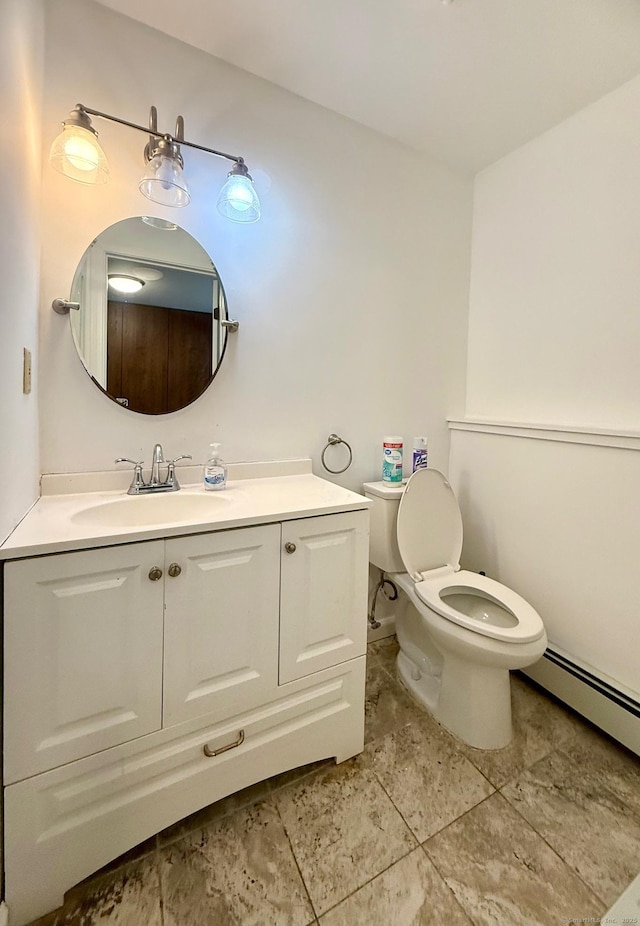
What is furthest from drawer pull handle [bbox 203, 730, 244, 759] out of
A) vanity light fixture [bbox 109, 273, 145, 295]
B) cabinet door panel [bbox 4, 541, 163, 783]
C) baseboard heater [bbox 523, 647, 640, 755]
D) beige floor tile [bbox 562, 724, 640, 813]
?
vanity light fixture [bbox 109, 273, 145, 295]

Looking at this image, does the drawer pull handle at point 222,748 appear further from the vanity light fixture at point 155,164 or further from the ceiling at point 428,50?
the ceiling at point 428,50

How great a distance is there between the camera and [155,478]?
1333 mm

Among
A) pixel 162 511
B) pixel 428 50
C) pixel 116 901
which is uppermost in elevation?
pixel 428 50

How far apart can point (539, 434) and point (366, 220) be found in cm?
121

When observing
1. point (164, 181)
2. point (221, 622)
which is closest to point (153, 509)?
point (221, 622)

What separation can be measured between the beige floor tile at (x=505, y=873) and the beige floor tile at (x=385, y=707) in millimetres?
362

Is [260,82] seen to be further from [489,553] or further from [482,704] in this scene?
[482,704]

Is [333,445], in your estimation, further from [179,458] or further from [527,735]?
[527,735]

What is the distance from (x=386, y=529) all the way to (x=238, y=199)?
1.34 m

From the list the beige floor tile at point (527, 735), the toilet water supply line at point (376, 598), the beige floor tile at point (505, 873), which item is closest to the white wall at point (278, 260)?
the toilet water supply line at point (376, 598)

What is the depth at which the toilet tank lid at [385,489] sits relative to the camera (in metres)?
1.61

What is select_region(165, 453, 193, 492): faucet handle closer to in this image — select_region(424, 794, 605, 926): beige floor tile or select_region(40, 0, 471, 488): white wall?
select_region(40, 0, 471, 488): white wall

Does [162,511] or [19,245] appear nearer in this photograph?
[19,245]

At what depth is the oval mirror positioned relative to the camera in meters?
1.24
